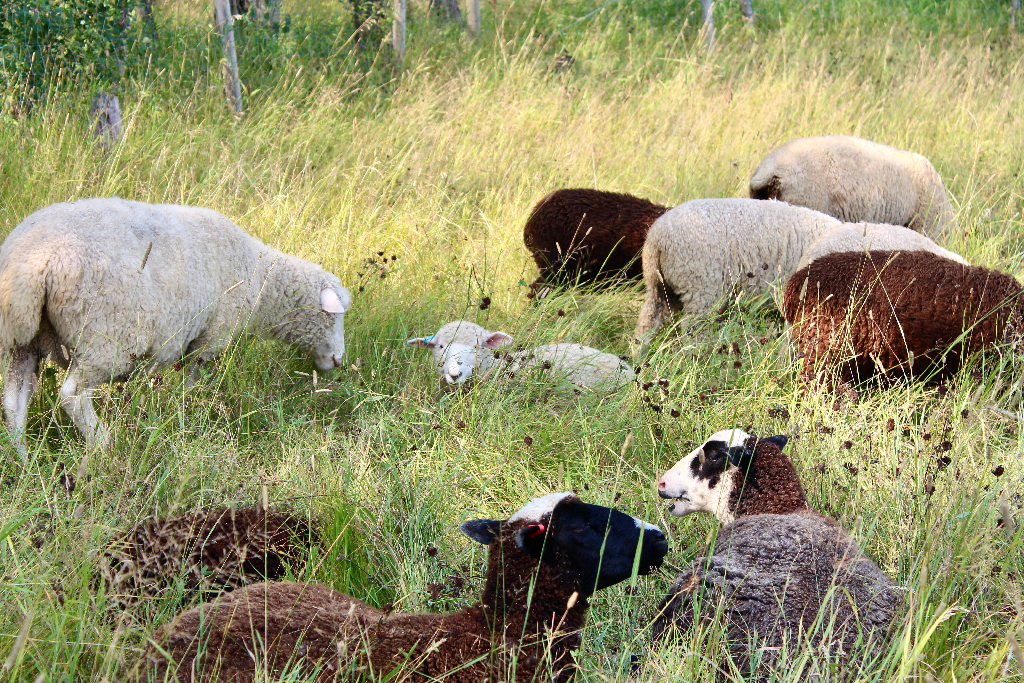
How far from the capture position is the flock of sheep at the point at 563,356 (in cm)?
215

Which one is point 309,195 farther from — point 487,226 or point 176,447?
point 176,447

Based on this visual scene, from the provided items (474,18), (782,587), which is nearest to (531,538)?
(782,587)

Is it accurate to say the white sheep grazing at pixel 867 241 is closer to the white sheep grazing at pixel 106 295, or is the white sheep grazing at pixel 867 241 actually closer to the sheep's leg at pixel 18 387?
the white sheep grazing at pixel 106 295

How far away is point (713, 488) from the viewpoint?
296 cm

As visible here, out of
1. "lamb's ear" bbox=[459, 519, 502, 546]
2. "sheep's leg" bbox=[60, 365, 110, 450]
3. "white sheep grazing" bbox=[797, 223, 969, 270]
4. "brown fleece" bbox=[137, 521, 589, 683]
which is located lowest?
"sheep's leg" bbox=[60, 365, 110, 450]

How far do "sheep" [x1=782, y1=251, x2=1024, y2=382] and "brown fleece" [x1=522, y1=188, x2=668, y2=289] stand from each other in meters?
1.68

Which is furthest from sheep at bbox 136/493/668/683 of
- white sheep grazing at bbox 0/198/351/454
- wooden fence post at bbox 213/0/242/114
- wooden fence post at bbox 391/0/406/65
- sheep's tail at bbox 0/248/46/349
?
wooden fence post at bbox 391/0/406/65

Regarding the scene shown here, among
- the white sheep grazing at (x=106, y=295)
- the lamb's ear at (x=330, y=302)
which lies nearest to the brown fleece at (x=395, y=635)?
the white sheep grazing at (x=106, y=295)

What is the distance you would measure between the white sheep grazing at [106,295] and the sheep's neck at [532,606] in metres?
1.67

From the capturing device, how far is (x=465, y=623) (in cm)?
222

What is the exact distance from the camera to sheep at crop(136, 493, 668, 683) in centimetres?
206

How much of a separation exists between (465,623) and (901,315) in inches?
108

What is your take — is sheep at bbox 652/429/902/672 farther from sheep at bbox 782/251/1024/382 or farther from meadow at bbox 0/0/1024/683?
sheep at bbox 782/251/1024/382

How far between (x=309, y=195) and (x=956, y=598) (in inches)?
195
